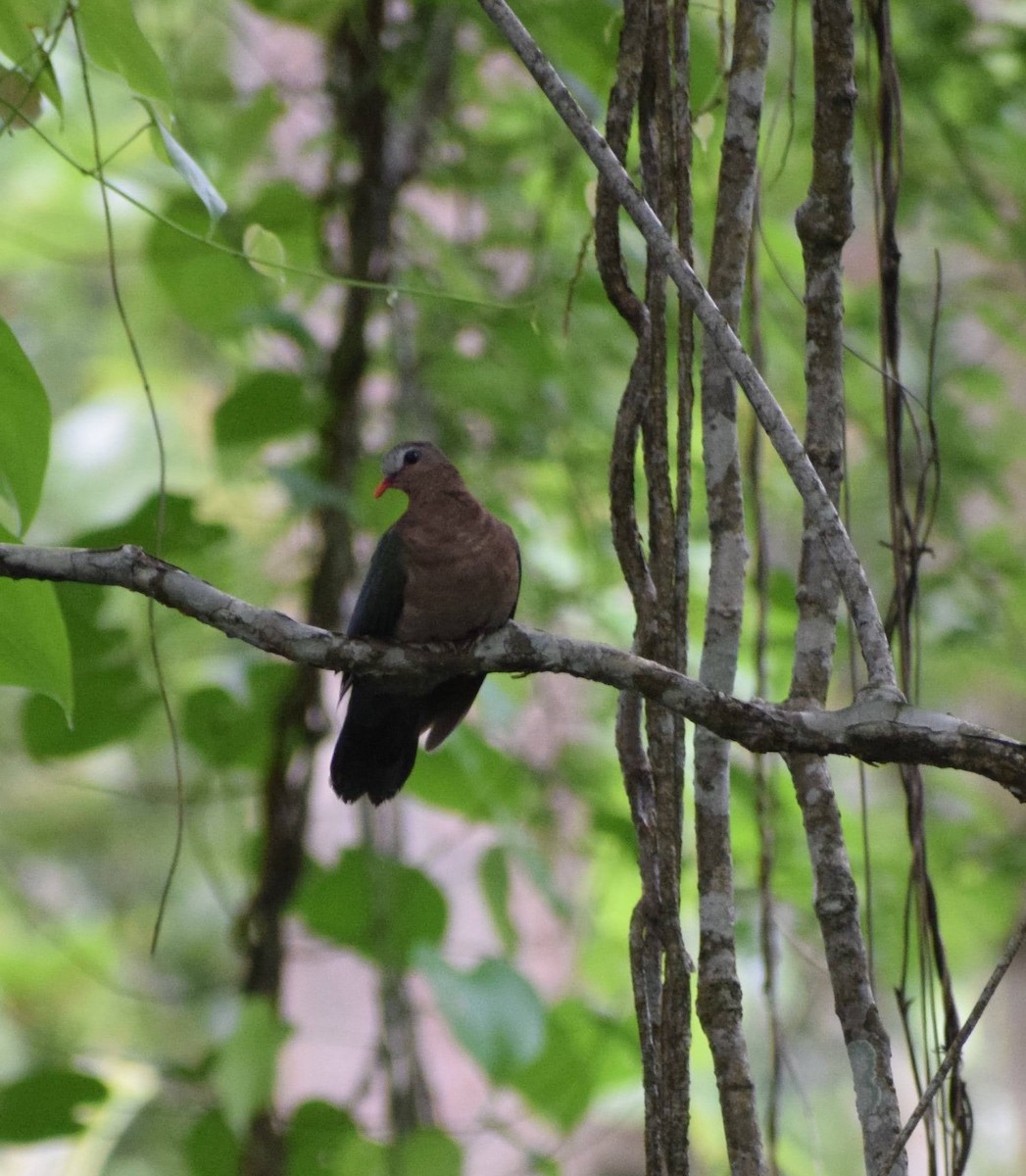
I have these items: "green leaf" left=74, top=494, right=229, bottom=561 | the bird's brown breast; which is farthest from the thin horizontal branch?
the bird's brown breast

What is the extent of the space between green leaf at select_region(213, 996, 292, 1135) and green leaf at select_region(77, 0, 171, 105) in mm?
1625

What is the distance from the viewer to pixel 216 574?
2.77m

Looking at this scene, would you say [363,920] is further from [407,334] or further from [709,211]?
[709,211]

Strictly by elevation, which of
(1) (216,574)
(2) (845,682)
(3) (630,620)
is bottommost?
(1) (216,574)

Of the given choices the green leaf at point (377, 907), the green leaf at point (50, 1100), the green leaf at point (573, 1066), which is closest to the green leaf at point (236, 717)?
the green leaf at point (377, 907)

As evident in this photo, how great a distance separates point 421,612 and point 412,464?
0.33 meters

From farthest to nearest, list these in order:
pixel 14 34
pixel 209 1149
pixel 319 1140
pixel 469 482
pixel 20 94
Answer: pixel 469 482 → pixel 319 1140 → pixel 209 1149 → pixel 20 94 → pixel 14 34

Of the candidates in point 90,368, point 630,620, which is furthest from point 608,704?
point 90,368

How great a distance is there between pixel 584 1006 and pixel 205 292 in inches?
62.1

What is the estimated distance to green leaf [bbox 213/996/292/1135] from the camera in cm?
240

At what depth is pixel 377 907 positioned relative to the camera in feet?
8.88

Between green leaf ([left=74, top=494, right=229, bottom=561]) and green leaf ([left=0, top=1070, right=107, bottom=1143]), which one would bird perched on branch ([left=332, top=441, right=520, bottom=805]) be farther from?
green leaf ([left=0, top=1070, right=107, bottom=1143])

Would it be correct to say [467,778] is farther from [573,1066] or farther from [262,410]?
[262,410]

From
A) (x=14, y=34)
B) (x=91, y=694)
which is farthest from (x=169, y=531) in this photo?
(x=14, y=34)
